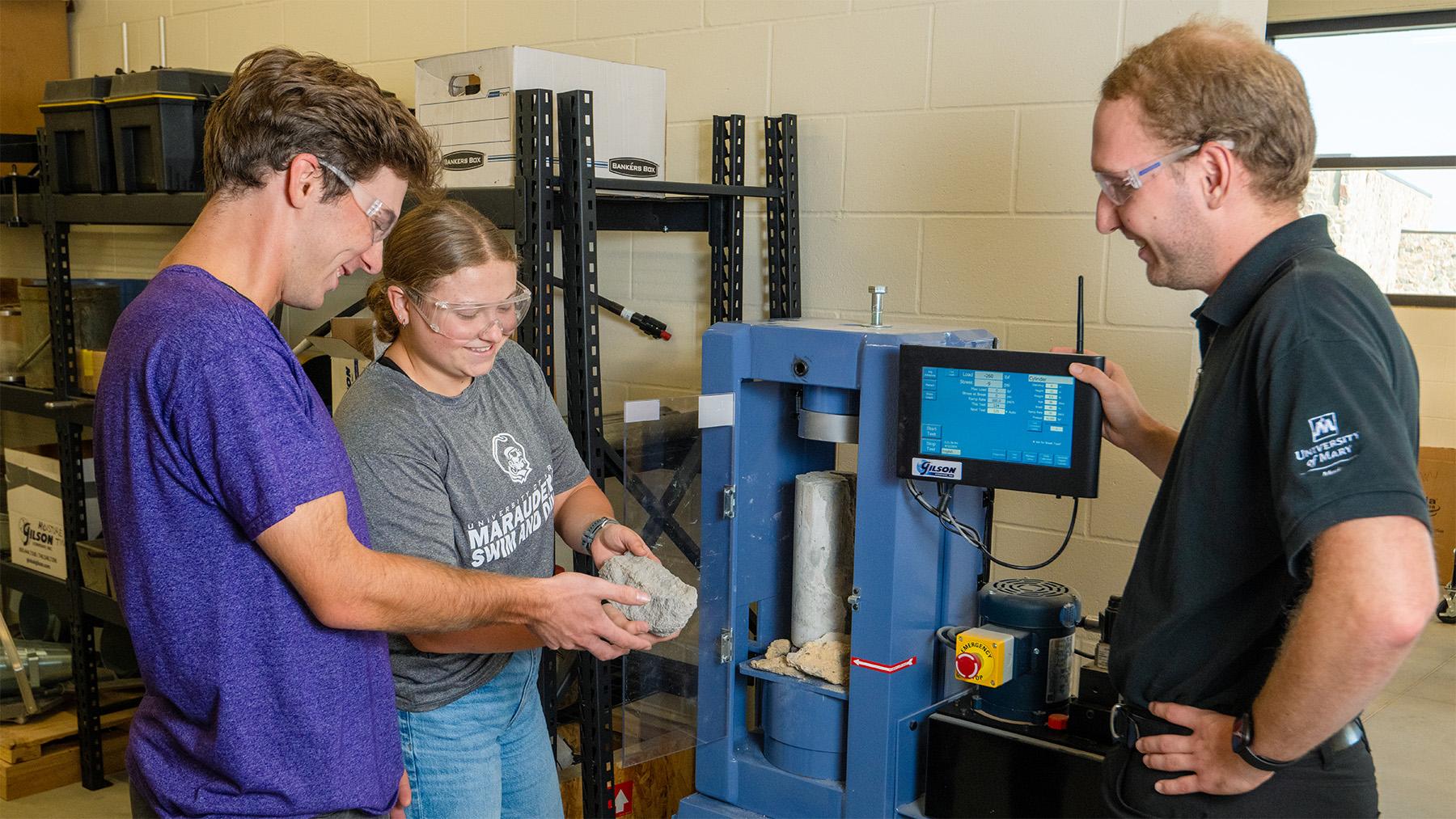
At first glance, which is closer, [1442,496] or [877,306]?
[877,306]

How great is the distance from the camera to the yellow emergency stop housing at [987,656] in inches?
73.4

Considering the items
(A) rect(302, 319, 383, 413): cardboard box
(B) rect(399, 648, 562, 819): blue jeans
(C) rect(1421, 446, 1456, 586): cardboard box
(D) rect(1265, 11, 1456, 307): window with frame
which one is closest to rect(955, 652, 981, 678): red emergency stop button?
(B) rect(399, 648, 562, 819): blue jeans

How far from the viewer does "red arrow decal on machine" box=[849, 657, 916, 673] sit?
194 centimetres

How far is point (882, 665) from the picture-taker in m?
1.94

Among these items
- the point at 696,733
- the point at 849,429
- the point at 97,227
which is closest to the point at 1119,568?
the point at 849,429

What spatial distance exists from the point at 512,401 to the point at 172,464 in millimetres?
653

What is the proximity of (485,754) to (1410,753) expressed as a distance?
7.72ft

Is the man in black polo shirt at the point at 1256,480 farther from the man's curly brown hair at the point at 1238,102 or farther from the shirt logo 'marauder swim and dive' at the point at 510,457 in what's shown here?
the shirt logo 'marauder swim and dive' at the point at 510,457

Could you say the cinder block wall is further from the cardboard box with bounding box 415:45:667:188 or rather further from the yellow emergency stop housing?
the yellow emergency stop housing

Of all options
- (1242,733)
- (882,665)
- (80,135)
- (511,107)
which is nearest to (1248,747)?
(1242,733)

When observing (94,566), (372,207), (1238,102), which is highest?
(1238,102)

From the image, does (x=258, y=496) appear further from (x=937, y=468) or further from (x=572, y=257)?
(x=572, y=257)

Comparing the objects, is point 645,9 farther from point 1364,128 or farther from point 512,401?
point 1364,128

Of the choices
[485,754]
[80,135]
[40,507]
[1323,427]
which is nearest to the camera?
[1323,427]
